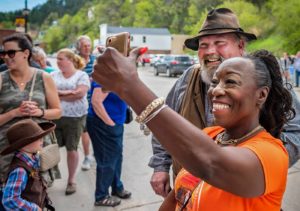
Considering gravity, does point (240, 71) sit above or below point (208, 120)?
above

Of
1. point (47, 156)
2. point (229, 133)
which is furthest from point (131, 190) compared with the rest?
point (229, 133)

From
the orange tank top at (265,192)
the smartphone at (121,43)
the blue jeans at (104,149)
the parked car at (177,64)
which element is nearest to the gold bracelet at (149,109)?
the smartphone at (121,43)

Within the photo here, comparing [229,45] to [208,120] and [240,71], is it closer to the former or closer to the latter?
[208,120]

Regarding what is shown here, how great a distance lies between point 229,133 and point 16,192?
1647 mm

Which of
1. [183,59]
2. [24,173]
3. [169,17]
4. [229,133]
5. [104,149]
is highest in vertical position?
[169,17]

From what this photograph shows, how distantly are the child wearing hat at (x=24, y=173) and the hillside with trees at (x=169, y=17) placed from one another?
3595 centimetres

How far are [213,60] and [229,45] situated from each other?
17 centimetres

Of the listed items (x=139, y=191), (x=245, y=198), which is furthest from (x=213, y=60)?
(x=139, y=191)

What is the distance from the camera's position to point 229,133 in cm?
151

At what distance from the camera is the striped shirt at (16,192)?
235 centimetres

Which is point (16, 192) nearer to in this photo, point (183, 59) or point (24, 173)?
point (24, 173)

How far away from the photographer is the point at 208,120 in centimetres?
215

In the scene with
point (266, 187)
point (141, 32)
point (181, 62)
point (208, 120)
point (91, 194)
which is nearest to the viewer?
point (266, 187)

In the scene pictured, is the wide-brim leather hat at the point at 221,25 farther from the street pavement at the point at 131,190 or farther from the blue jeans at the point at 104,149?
the street pavement at the point at 131,190
